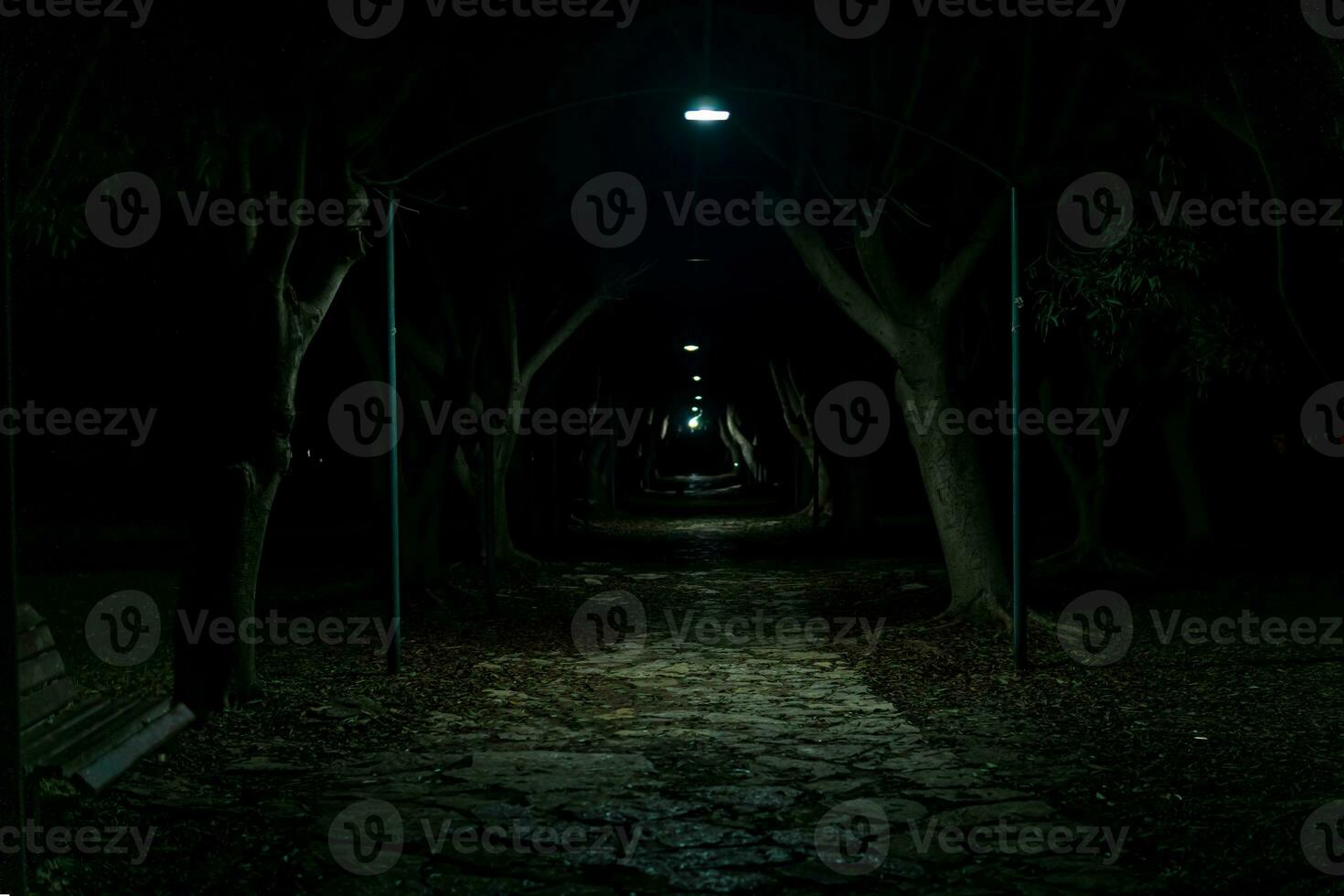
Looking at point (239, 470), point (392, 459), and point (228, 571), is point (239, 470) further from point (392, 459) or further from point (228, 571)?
point (392, 459)

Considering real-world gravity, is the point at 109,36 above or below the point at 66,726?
above

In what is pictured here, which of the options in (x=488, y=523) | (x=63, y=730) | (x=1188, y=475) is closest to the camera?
(x=63, y=730)

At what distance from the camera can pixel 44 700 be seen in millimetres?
8352

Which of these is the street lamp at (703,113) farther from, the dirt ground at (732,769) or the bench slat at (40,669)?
the bench slat at (40,669)

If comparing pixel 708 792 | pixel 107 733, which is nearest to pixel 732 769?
pixel 708 792

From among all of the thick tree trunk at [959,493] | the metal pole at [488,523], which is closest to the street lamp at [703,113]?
the thick tree trunk at [959,493]

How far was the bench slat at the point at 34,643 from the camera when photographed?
8.18 meters

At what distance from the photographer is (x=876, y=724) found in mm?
10047

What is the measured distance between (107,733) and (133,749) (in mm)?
232

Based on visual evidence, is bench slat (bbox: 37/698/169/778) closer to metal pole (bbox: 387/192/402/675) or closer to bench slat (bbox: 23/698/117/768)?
bench slat (bbox: 23/698/117/768)

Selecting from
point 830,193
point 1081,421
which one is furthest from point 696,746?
point 1081,421

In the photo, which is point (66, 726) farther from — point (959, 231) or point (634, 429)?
point (634, 429)

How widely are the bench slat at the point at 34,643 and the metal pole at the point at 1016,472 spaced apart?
8.27 meters

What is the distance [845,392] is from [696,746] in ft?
75.8
